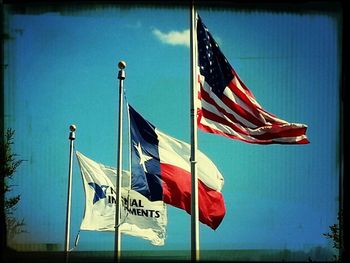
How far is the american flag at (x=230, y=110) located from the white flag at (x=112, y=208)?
4.55m

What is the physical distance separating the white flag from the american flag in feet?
14.9

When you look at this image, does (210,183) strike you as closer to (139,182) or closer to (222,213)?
(222,213)

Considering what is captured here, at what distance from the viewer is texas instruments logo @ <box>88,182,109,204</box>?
1764 cm

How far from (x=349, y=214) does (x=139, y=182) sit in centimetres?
512

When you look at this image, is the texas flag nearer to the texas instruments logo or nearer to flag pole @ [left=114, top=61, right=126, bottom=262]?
flag pole @ [left=114, top=61, right=126, bottom=262]

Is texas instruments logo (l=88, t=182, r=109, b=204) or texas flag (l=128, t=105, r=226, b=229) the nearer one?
texas flag (l=128, t=105, r=226, b=229)

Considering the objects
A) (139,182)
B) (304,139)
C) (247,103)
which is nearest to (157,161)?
(139,182)

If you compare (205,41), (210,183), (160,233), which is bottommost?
(160,233)

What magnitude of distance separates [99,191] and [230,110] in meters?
6.97

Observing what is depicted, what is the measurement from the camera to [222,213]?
12289 mm

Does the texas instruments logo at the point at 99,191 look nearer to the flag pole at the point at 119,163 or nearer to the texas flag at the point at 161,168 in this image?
the flag pole at the point at 119,163

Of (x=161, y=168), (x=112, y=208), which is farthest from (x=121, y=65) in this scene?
(x=112, y=208)

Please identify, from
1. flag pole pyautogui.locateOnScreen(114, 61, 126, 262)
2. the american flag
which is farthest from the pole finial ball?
the american flag

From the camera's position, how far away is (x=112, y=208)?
1788 centimetres
